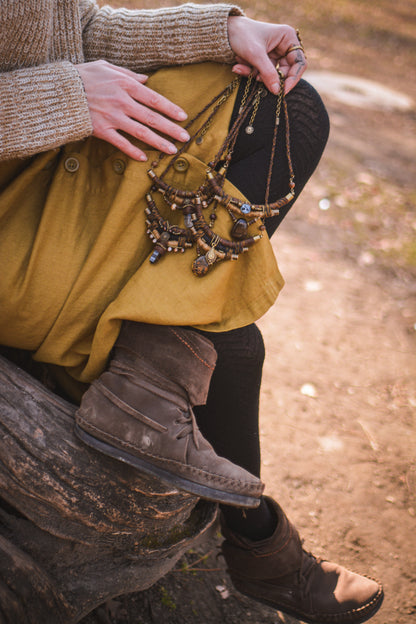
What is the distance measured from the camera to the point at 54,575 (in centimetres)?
132

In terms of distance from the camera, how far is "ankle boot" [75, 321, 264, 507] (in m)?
1.20

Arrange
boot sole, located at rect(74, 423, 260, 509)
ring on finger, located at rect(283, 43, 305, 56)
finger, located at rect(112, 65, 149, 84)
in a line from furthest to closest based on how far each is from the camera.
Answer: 1. ring on finger, located at rect(283, 43, 305, 56)
2. finger, located at rect(112, 65, 149, 84)
3. boot sole, located at rect(74, 423, 260, 509)

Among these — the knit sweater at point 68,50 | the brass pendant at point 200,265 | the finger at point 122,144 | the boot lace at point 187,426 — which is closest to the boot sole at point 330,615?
the boot lace at point 187,426

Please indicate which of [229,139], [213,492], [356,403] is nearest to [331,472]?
[356,403]

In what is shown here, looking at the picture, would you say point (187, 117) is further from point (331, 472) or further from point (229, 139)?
point (331, 472)

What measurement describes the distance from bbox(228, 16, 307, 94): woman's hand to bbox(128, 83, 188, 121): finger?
210 mm

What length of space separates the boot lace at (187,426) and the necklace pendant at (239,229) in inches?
17.9

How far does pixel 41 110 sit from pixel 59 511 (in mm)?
965

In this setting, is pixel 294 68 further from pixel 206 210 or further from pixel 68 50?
pixel 68 50

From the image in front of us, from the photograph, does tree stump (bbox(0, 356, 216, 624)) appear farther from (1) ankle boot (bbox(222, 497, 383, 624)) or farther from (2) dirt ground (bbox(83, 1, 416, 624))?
(1) ankle boot (bbox(222, 497, 383, 624))

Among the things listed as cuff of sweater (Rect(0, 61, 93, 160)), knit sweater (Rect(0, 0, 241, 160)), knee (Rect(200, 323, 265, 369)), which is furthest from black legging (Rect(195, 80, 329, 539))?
cuff of sweater (Rect(0, 61, 93, 160))

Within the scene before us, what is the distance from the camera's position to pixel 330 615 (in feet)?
5.35

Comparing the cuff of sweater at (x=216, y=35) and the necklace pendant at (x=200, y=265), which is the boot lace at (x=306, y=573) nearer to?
the necklace pendant at (x=200, y=265)

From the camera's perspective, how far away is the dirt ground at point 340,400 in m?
1.77
